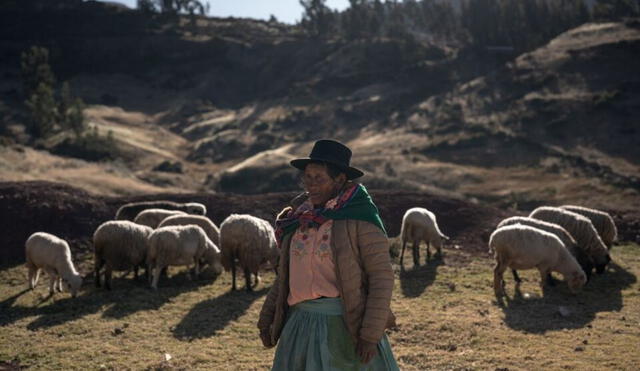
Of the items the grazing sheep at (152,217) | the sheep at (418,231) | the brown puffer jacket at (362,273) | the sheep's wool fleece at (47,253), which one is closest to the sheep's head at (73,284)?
the sheep's wool fleece at (47,253)

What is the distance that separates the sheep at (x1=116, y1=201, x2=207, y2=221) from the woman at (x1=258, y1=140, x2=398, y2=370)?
13.6m

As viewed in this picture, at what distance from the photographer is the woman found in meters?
3.96

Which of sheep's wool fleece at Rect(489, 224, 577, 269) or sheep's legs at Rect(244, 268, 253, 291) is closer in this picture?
sheep's wool fleece at Rect(489, 224, 577, 269)

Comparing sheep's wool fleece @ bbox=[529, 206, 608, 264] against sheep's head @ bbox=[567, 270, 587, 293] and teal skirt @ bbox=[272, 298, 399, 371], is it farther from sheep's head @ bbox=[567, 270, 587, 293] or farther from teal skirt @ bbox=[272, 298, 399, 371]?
teal skirt @ bbox=[272, 298, 399, 371]

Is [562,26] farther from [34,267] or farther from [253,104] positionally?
[34,267]

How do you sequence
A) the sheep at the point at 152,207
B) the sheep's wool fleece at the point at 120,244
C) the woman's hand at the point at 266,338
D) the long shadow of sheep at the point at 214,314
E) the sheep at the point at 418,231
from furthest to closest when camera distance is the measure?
Result: 1. the sheep at the point at 152,207
2. the sheep at the point at 418,231
3. the sheep's wool fleece at the point at 120,244
4. the long shadow of sheep at the point at 214,314
5. the woman's hand at the point at 266,338

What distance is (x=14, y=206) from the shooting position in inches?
636

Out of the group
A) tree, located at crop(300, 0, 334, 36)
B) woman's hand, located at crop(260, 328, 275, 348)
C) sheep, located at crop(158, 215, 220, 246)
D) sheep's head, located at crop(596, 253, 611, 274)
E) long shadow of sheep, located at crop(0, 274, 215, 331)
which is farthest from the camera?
tree, located at crop(300, 0, 334, 36)

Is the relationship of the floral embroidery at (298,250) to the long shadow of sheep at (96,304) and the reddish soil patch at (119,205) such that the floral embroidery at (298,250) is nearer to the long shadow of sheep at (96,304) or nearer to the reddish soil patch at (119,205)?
the long shadow of sheep at (96,304)

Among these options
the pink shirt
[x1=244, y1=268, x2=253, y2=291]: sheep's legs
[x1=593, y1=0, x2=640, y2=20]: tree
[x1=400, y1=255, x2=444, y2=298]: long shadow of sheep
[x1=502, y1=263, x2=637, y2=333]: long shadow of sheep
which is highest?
[x1=593, y1=0, x2=640, y2=20]: tree

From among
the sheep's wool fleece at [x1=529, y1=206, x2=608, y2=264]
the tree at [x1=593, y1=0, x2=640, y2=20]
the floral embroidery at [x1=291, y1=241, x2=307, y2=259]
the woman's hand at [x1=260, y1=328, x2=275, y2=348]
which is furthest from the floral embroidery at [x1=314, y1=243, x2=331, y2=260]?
the tree at [x1=593, y1=0, x2=640, y2=20]

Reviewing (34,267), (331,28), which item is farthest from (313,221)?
(331,28)

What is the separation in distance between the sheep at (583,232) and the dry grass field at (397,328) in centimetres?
44

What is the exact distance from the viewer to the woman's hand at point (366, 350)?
3.92 meters
